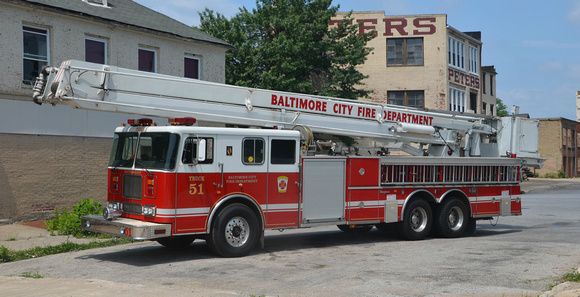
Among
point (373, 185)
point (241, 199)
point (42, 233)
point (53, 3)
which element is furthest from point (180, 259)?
point (53, 3)

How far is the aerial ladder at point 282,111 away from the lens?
392 inches

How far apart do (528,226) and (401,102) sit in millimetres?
20377

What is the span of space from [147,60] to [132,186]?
995 cm

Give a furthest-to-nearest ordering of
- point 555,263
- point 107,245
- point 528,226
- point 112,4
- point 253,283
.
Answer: point 112,4
point 528,226
point 107,245
point 555,263
point 253,283

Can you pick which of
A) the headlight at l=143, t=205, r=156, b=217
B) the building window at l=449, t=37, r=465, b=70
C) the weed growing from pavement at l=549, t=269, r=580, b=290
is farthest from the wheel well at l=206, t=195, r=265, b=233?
the building window at l=449, t=37, r=465, b=70

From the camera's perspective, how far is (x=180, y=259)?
35.8ft

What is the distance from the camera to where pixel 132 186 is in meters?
10.8

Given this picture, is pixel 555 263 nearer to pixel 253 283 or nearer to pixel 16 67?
pixel 253 283

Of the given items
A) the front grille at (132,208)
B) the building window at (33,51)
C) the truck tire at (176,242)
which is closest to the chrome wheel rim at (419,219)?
the truck tire at (176,242)

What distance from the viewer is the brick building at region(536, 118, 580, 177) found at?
2170 inches

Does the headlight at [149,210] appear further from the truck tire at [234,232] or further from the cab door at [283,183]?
the cab door at [283,183]

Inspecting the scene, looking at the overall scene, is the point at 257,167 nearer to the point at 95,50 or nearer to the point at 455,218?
the point at 455,218

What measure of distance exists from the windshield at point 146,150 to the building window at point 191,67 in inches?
386

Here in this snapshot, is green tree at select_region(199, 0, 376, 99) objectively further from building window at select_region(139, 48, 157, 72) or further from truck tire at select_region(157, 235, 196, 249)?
truck tire at select_region(157, 235, 196, 249)
